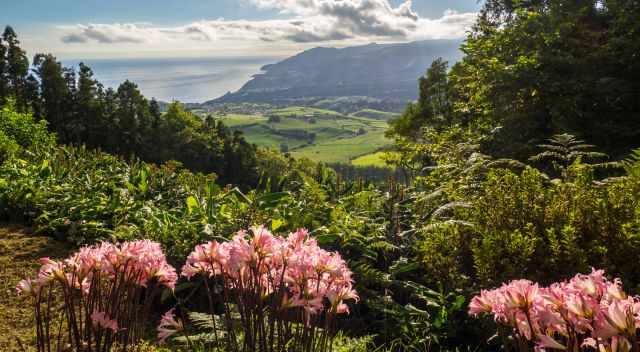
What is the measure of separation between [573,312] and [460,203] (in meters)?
2.55

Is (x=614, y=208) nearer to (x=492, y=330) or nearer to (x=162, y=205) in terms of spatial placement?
(x=492, y=330)

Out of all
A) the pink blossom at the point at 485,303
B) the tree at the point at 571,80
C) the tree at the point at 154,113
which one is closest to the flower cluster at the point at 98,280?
the pink blossom at the point at 485,303

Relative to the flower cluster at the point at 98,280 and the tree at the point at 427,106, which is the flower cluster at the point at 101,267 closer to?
the flower cluster at the point at 98,280

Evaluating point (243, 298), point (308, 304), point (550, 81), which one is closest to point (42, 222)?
point (243, 298)

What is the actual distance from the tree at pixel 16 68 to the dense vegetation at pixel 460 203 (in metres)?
48.2

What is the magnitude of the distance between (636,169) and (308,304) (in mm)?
3950

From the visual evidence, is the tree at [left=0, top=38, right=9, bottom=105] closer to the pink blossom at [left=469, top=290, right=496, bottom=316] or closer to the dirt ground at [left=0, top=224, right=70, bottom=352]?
the dirt ground at [left=0, top=224, right=70, bottom=352]

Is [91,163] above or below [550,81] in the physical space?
below

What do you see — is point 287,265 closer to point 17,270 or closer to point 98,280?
point 98,280

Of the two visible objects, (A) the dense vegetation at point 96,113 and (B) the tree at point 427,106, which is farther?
(A) the dense vegetation at point 96,113

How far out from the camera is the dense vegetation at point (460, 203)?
331 centimetres

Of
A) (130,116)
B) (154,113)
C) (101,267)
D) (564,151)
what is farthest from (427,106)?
(154,113)

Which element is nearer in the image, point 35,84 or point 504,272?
point 504,272

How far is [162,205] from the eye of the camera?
6.27m
